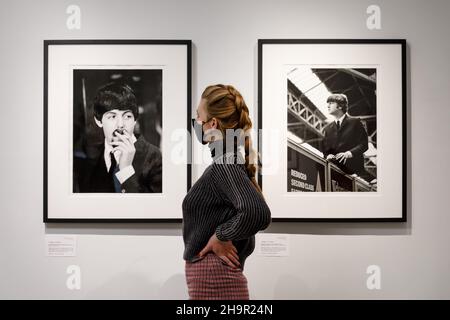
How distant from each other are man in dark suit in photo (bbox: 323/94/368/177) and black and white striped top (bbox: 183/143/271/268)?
54 centimetres

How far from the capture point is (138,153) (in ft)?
5.43

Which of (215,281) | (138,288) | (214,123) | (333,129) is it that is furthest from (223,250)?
(333,129)

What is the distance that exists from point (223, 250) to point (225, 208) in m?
0.12

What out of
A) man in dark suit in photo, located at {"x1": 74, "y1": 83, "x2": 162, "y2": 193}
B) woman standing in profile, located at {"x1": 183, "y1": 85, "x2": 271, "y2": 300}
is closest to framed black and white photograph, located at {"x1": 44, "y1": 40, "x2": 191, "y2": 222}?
man in dark suit in photo, located at {"x1": 74, "y1": 83, "x2": 162, "y2": 193}

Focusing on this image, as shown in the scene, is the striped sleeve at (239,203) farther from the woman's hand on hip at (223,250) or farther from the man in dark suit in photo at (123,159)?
the man in dark suit in photo at (123,159)

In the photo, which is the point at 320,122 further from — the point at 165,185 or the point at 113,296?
the point at 113,296

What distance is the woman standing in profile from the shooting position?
120 cm

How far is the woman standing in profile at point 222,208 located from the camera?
1201 mm

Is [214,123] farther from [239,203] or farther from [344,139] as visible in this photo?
[344,139]

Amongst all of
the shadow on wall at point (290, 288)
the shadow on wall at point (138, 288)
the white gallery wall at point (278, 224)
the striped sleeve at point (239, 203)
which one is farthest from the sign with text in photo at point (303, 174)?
the shadow on wall at point (138, 288)

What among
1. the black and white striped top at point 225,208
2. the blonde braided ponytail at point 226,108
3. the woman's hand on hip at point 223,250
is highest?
the blonde braided ponytail at point 226,108

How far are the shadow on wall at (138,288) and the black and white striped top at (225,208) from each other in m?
0.46

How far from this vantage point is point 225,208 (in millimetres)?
1249
